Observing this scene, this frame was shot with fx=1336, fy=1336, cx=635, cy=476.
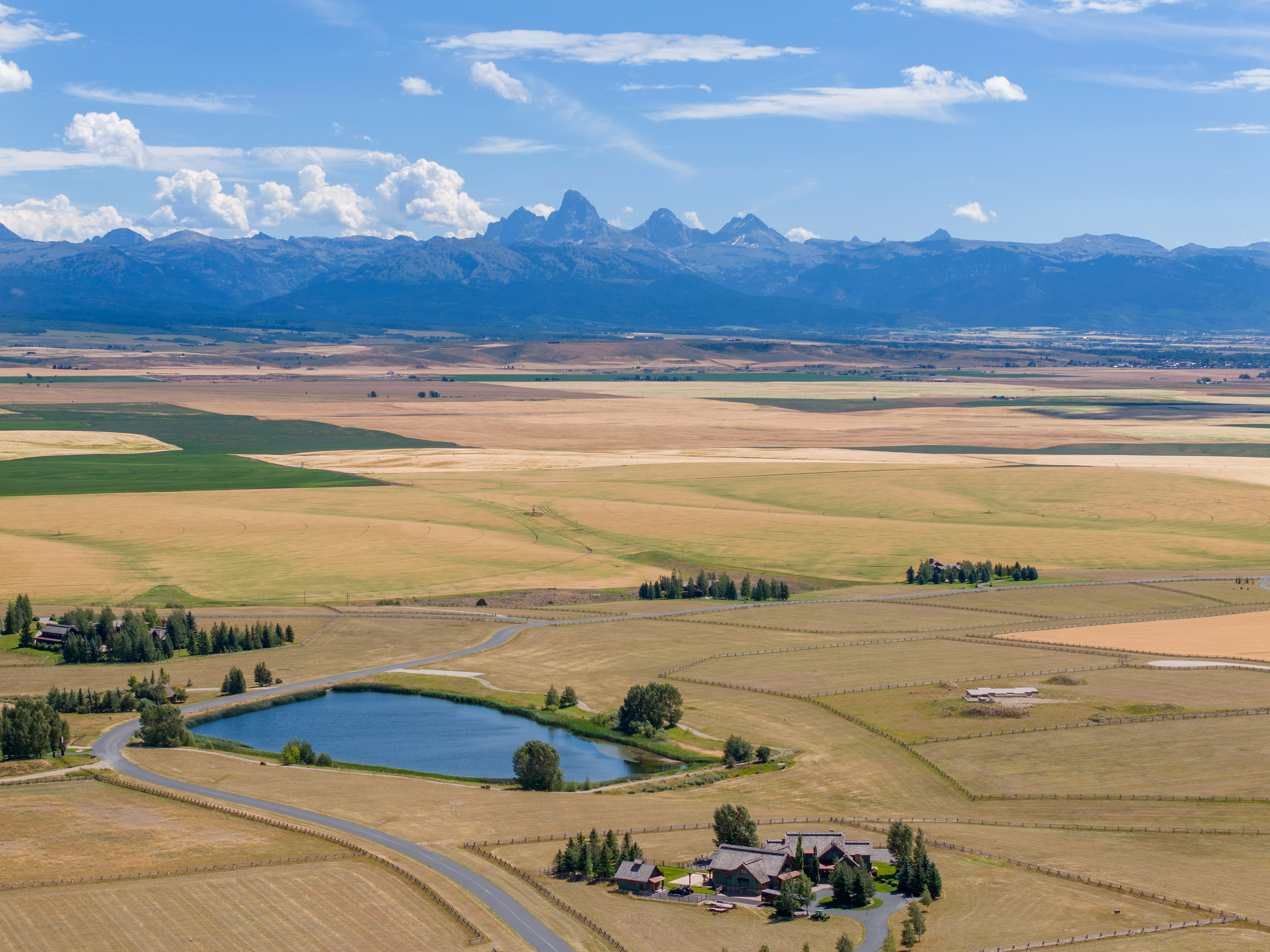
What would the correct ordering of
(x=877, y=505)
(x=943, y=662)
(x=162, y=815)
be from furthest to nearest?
(x=877, y=505), (x=943, y=662), (x=162, y=815)

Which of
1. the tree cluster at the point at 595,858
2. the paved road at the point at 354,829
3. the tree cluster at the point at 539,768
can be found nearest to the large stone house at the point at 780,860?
the tree cluster at the point at 595,858

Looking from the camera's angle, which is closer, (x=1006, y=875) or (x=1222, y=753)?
(x=1006, y=875)

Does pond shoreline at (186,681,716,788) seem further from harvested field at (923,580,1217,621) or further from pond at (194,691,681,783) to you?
harvested field at (923,580,1217,621)

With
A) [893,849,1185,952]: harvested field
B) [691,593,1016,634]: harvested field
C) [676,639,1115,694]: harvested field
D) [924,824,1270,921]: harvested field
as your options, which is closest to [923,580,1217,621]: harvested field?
[691,593,1016,634]: harvested field

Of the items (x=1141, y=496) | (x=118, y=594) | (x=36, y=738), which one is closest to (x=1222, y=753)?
(x=36, y=738)

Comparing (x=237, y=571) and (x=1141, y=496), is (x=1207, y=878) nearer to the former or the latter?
(x=237, y=571)

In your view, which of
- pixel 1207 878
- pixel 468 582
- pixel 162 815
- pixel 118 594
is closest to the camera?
pixel 1207 878

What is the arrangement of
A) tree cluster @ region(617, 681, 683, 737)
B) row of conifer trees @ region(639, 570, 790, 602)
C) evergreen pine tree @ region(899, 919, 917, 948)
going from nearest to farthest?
evergreen pine tree @ region(899, 919, 917, 948) < tree cluster @ region(617, 681, 683, 737) < row of conifer trees @ region(639, 570, 790, 602)
